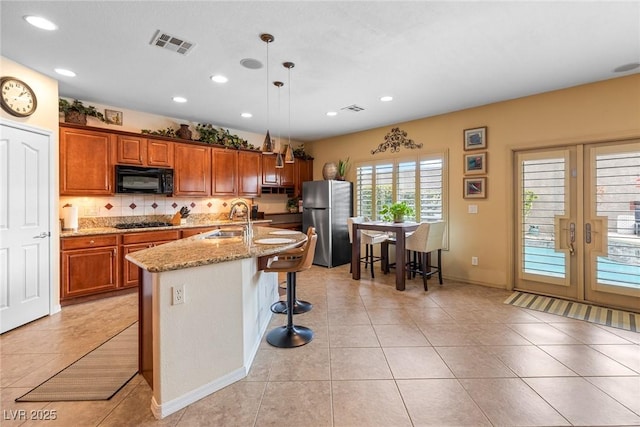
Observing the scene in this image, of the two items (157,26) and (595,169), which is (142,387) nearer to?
(157,26)

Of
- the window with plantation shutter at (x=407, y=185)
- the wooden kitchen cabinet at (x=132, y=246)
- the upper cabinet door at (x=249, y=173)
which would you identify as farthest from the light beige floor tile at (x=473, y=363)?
the upper cabinet door at (x=249, y=173)

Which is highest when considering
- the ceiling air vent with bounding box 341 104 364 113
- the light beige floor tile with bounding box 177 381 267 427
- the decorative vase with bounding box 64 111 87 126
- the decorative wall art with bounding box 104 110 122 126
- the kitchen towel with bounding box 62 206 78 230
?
the ceiling air vent with bounding box 341 104 364 113

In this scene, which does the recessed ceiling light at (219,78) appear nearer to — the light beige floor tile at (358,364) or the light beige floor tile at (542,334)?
the light beige floor tile at (358,364)

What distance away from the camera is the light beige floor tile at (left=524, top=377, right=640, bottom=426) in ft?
5.76

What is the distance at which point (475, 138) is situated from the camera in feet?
14.7

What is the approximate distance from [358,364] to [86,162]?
4.14 metres

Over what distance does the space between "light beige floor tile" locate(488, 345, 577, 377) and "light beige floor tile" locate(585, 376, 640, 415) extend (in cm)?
15

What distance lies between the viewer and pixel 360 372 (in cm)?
226

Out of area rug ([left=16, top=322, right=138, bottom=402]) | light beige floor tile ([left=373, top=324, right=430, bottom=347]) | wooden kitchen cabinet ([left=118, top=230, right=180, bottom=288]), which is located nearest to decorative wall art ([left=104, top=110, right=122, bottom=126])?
wooden kitchen cabinet ([left=118, top=230, right=180, bottom=288])

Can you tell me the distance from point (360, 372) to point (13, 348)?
3010 mm

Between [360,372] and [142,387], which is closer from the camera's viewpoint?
[142,387]

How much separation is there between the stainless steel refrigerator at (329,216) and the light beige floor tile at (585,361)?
358cm

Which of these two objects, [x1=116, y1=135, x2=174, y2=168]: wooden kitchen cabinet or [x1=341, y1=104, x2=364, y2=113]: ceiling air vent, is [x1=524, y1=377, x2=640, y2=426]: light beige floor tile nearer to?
[x1=341, y1=104, x2=364, y2=113]: ceiling air vent

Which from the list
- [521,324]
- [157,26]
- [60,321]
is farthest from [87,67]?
[521,324]
